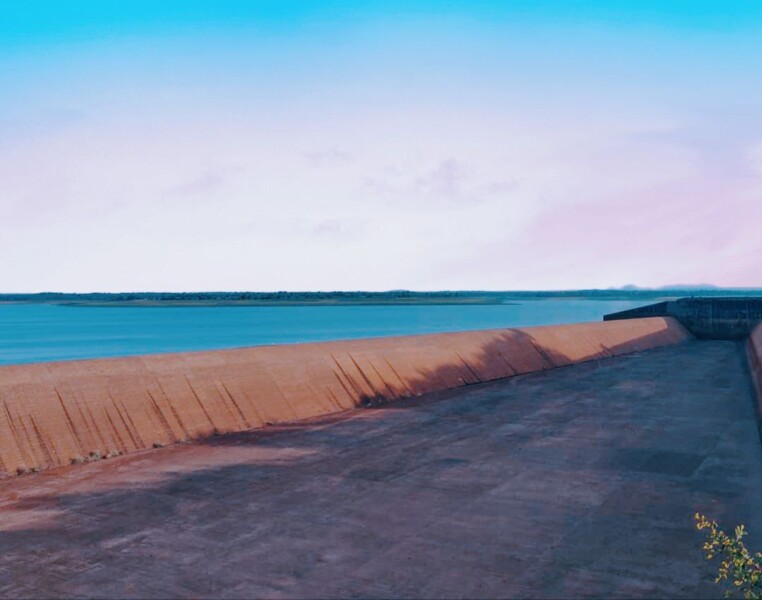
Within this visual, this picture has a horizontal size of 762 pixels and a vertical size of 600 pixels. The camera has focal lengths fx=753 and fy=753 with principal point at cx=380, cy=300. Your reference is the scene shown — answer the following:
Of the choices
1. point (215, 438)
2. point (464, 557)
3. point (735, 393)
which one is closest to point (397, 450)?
point (215, 438)

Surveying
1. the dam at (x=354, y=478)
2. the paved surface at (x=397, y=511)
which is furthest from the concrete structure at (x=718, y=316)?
the paved surface at (x=397, y=511)

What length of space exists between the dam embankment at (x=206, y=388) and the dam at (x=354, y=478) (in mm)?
67

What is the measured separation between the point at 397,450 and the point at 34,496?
328 inches

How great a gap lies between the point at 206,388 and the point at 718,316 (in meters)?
50.2

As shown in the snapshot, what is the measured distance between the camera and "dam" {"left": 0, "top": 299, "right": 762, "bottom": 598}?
1076 centimetres

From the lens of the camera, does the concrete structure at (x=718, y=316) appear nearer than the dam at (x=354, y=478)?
No

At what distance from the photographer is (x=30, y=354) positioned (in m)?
84.2

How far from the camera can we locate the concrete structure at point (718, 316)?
59.1m

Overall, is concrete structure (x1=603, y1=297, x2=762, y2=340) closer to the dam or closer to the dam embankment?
the dam embankment

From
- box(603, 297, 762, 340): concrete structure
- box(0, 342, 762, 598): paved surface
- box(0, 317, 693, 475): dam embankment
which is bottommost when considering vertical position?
box(603, 297, 762, 340): concrete structure

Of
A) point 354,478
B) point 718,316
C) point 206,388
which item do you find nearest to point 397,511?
point 354,478

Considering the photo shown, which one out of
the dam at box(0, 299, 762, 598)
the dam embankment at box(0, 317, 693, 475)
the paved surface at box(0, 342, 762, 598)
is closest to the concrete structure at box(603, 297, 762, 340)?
the dam embankment at box(0, 317, 693, 475)

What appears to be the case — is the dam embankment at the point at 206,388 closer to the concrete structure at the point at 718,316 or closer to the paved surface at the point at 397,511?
the paved surface at the point at 397,511

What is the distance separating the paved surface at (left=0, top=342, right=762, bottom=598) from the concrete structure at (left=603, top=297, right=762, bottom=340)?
3985 centimetres
